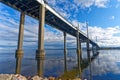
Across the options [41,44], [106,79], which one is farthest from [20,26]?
[106,79]

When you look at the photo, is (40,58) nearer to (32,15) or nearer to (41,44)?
(41,44)

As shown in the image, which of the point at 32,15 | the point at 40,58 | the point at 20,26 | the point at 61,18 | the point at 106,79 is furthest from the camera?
the point at 106,79

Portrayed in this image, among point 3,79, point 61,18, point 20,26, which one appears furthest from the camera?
point 61,18

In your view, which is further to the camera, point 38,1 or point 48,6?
point 48,6

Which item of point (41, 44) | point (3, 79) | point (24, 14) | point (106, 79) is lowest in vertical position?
point (106, 79)

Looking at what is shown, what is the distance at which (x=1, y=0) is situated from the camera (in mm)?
26500

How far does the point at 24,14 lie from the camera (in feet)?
103

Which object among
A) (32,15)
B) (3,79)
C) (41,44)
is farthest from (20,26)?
(3,79)

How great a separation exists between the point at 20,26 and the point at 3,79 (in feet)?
54.1

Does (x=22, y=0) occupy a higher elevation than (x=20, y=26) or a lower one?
higher

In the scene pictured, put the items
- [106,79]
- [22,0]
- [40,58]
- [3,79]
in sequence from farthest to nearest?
1. [106,79]
2. [22,0]
3. [40,58]
4. [3,79]

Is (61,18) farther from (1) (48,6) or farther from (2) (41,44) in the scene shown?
(2) (41,44)

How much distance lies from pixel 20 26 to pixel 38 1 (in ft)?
21.3

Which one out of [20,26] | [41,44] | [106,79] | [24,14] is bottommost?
[106,79]
